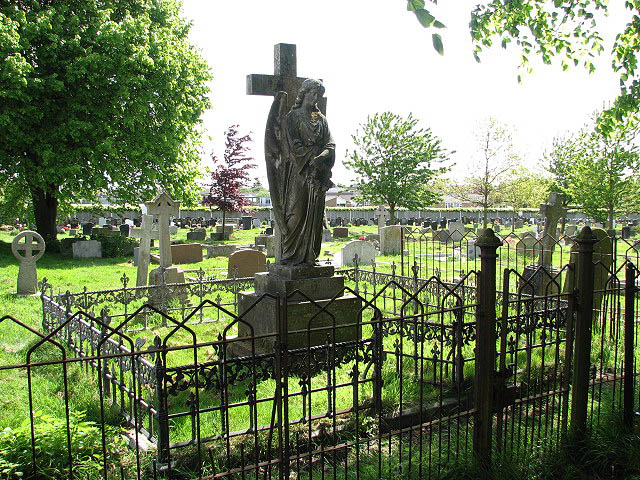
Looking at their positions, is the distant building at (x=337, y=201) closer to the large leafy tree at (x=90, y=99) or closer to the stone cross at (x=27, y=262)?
the large leafy tree at (x=90, y=99)

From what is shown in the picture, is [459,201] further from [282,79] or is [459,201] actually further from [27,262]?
[282,79]

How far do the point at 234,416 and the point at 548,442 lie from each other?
2723 millimetres

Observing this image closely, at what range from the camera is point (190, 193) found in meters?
23.0

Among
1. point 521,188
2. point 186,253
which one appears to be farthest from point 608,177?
point 186,253

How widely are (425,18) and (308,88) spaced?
3578 mm

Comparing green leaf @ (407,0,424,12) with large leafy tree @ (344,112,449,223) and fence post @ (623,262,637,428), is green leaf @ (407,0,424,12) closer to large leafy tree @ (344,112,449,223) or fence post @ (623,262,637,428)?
fence post @ (623,262,637,428)

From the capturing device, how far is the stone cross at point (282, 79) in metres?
6.62

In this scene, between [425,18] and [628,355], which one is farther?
[628,355]

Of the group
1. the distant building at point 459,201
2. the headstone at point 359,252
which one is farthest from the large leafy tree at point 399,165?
the headstone at point 359,252

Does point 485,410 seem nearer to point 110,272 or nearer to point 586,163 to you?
point 110,272

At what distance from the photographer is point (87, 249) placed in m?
19.4

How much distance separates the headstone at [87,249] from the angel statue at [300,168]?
14.9m

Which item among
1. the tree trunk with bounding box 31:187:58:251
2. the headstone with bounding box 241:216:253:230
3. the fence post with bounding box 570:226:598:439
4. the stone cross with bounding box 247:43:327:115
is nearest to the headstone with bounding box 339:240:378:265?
the stone cross with bounding box 247:43:327:115

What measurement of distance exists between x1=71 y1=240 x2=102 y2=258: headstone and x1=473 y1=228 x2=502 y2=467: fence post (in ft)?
60.1
